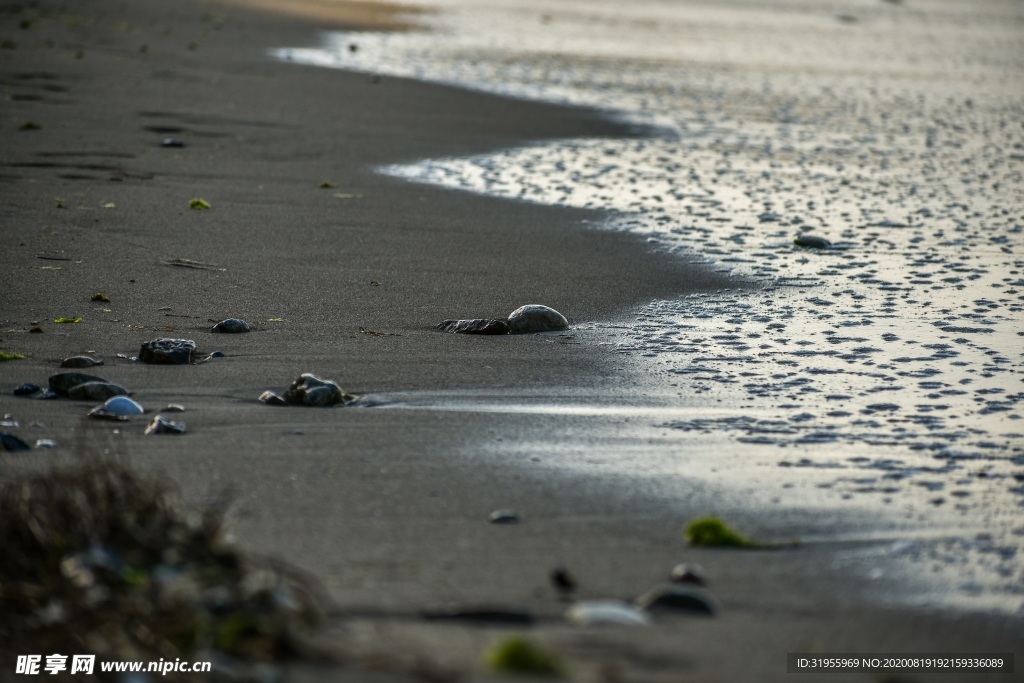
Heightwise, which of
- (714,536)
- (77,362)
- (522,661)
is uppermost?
(522,661)

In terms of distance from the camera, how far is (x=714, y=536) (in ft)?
11.6

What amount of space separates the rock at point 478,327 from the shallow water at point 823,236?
415mm

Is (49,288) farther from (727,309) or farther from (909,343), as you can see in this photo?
(909,343)

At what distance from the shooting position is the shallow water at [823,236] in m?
4.39

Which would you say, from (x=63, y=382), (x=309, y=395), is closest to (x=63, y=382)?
(x=63, y=382)

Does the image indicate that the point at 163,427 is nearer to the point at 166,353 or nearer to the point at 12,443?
the point at 12,443

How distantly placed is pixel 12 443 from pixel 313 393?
1.11 m

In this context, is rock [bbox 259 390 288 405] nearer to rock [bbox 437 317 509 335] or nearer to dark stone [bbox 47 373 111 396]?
dark stone [bbox 47 373 111 396]

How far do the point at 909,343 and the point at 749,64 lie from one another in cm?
1643

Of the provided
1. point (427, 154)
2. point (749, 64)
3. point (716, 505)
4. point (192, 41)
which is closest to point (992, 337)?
point (716, 505)

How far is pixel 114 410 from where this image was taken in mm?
4406

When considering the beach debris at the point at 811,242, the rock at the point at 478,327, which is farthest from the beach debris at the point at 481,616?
the beach debris at the point at 811,242

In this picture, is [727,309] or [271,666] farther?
[727,309]

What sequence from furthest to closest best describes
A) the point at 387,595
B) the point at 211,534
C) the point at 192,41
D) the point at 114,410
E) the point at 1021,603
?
the point at 192,41 → the point at 114,410 → the point at 1021,603 → the point at 387,595 → the point at 211,534
